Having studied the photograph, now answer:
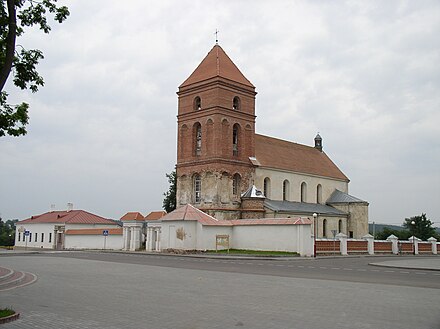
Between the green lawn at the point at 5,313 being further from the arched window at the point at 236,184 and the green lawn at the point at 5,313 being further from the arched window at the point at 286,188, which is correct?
the arched window at the point at 286,188

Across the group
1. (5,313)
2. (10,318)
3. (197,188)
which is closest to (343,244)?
(197,188)

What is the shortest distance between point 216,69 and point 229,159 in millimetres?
8773

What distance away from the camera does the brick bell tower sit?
45656mm

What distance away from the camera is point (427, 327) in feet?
29.3

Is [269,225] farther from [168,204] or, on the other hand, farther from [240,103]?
[168,204]

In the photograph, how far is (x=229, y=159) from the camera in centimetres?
4625

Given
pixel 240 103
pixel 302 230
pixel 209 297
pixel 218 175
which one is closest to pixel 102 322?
pixel 209 297

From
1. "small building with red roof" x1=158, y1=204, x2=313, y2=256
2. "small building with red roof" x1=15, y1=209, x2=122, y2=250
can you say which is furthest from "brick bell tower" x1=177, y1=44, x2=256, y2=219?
"small building with red roof" x1=15, y1=209, x2=122, y2=250

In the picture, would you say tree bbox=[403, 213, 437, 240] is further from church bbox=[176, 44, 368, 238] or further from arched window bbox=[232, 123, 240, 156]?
arched window bbox=[232, 123, 240, 156]

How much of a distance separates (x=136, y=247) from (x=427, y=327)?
3913 centimetres

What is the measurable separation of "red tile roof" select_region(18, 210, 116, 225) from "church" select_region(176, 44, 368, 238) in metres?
14.8

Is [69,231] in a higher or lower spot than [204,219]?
lower

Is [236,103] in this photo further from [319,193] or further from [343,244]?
[343,244]

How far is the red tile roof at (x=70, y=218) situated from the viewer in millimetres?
56625
